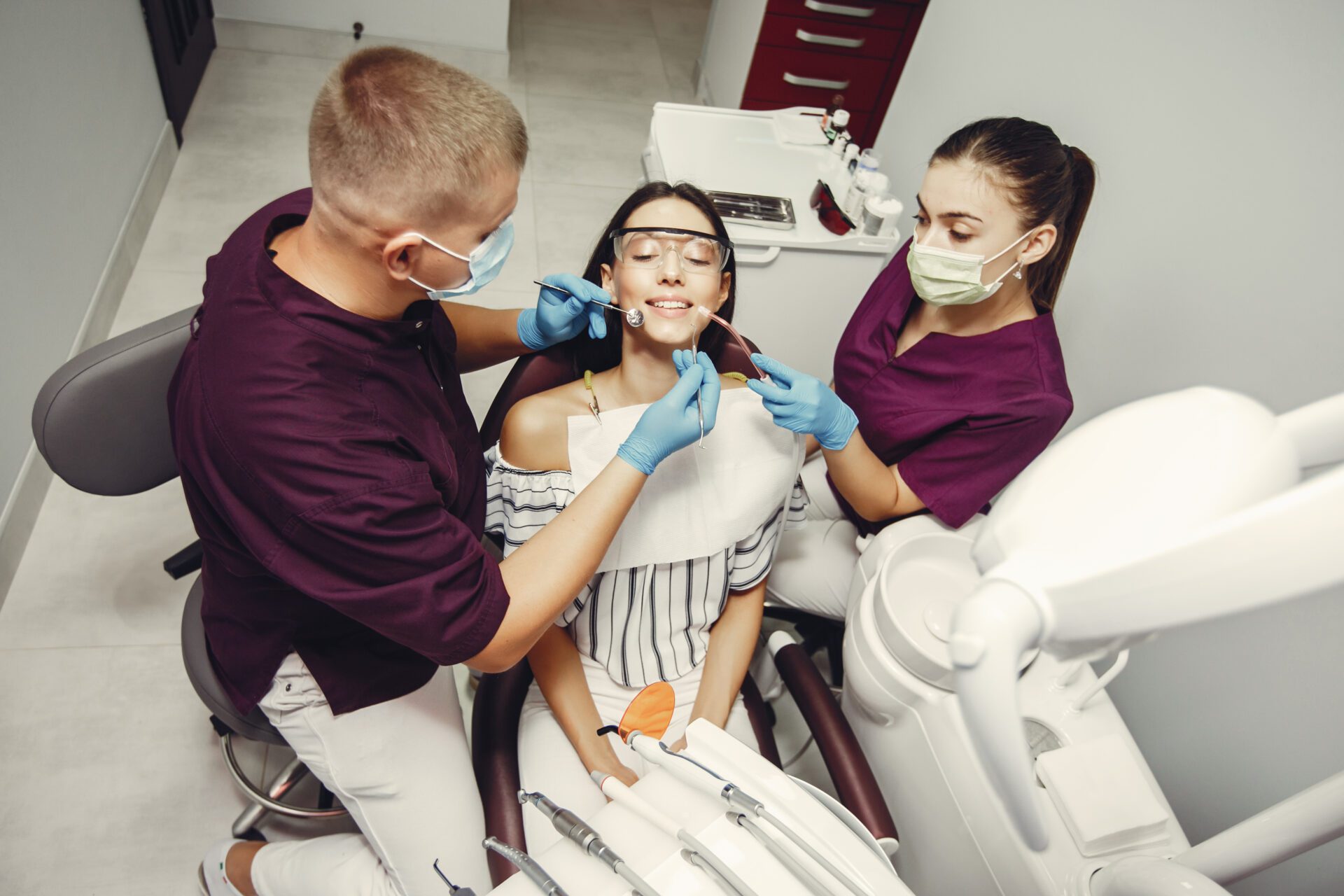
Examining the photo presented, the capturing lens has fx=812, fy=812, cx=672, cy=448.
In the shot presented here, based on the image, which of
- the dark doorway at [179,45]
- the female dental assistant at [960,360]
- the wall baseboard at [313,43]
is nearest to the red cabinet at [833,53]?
the wall baseboard at [313,43]

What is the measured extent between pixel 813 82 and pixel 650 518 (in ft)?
8.61

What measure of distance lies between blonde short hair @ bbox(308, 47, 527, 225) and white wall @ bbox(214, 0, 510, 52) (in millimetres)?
3233

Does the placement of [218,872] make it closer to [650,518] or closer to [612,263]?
[650,518]

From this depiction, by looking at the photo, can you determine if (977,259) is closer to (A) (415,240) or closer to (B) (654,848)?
(A) (415,240)

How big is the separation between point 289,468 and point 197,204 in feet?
8.51

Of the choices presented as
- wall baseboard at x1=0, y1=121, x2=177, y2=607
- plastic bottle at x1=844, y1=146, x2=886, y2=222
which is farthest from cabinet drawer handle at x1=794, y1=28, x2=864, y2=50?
wall baseboard at x1=0, y1=121, x2=177, y2=607

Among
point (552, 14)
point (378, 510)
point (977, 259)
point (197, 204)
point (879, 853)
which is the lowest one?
point (197, 204)

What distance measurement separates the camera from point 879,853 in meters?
0.91

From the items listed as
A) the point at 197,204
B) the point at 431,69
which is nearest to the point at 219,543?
the point at 431,69

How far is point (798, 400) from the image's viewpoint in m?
1.31

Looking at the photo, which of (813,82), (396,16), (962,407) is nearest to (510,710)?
(962,407)

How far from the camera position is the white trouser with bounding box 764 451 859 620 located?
5.57 ft

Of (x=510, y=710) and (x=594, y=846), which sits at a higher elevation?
(x=594, y=846)

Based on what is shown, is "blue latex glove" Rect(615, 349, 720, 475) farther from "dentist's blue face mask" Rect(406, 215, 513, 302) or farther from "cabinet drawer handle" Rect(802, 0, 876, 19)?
"cabinet drawer handle" Rect(802, 0, 876, 19)
